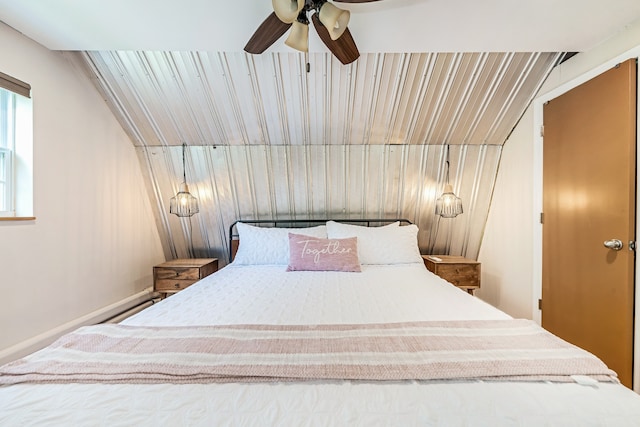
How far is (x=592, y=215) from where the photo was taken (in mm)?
1757

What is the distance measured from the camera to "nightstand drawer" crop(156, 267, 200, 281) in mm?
2627

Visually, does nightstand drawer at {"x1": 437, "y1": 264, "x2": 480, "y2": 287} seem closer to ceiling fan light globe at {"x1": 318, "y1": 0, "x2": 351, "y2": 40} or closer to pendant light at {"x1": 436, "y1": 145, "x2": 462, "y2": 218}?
pendant light at {"x1": 436, "y1": 145, "x2": 462, "y2": 218}

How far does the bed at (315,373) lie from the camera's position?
0.67 meters

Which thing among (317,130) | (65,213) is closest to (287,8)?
(317,130)

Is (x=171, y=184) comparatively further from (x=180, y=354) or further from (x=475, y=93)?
(x=475, y=93)

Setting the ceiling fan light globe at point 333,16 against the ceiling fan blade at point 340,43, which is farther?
the ceiling fan blade at point 340,43

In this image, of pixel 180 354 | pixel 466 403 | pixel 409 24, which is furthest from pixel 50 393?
pixel 409 24

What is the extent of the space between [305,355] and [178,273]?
214 cm

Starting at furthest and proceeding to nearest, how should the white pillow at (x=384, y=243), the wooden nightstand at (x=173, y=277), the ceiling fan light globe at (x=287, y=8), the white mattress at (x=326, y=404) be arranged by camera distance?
the wooden nightstand at (x=173, y=277), the white pillow at (x=384, y=243), the ceiling fan light globe at (x=287, y=8), the white mattress at (x=326, y=404)

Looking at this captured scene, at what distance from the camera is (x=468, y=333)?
1.05 m

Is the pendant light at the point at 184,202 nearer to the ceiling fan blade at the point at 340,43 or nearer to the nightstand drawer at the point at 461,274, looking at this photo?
the ceiling fan blade at the point at 340,43

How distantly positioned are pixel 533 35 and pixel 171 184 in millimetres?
3084

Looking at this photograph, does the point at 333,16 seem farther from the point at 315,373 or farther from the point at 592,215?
the point at 592,215

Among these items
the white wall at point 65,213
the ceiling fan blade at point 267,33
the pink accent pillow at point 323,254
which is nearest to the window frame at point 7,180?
the white wall at point 65,213
